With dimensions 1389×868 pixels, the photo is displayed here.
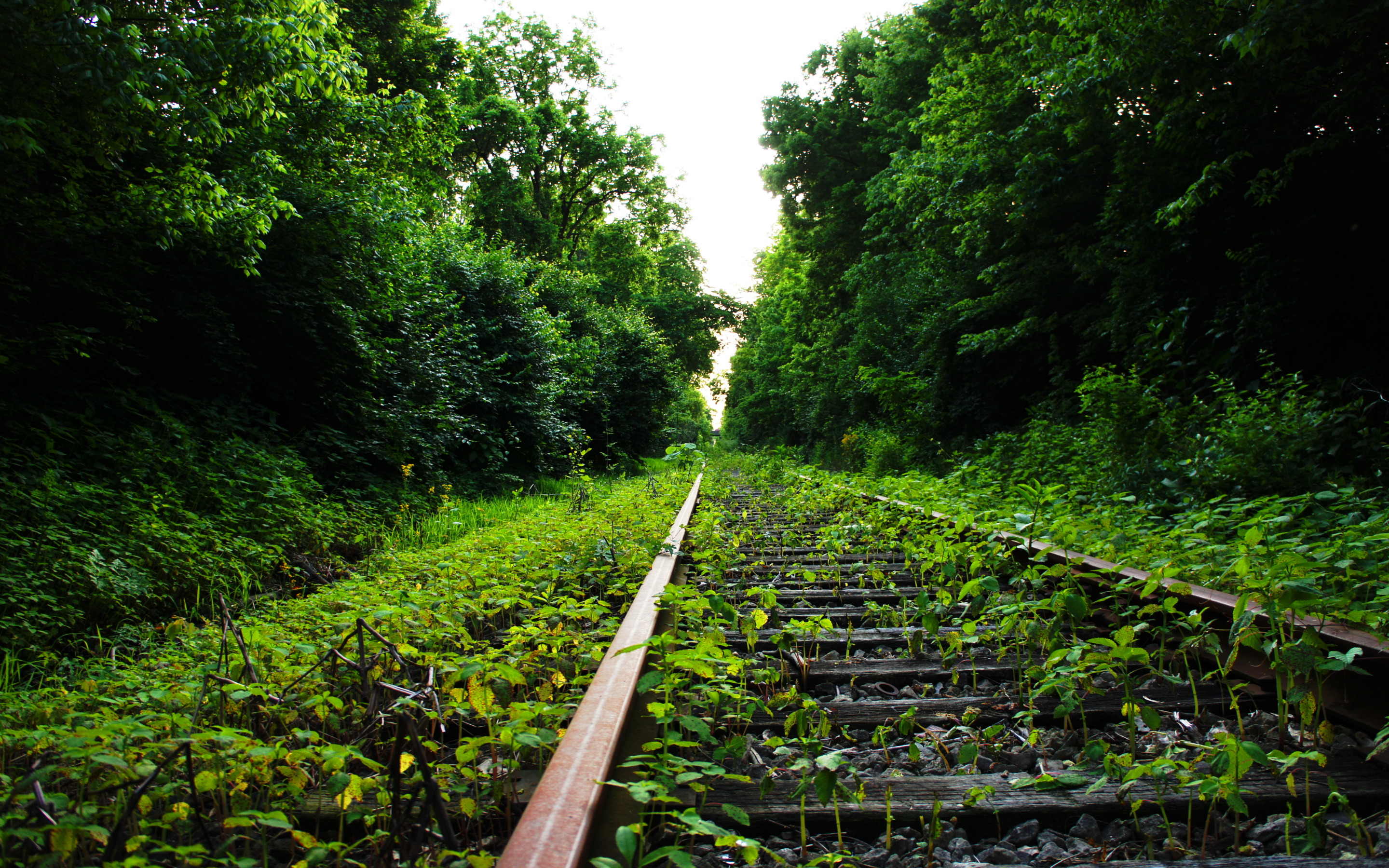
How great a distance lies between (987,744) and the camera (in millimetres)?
1947

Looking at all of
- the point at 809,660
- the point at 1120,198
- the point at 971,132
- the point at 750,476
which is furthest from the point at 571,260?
the point at 809,660

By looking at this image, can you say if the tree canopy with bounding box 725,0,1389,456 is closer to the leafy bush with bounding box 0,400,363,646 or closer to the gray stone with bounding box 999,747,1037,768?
the gray stone with bounding box 999,747,1037,768

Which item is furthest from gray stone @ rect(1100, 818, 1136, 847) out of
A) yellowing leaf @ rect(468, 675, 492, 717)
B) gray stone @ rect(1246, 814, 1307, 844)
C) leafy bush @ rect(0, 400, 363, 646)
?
leafy bush @ rect(0, 400, 363, 646)

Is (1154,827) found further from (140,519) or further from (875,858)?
(140,519)

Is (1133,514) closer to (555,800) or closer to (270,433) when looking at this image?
(555,800)

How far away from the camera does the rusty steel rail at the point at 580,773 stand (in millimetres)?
1142

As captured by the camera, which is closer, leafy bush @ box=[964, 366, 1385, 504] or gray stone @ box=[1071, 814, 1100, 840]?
gray stone @ box=[1071, 814, 1100, 840]

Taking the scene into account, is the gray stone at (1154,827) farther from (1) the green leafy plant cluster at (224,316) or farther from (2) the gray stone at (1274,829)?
(1) the green leafy plant cluster at (224,316)

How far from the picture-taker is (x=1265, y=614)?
2.33 metres

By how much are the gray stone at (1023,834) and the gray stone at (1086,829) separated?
7 cm

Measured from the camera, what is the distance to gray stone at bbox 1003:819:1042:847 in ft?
4.91

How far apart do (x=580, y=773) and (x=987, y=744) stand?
1221 mm

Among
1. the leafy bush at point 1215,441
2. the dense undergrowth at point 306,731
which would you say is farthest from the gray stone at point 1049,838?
the leafy bush at point 1215,441

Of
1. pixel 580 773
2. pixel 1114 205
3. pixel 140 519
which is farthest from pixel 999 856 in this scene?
pixel 1114 205
